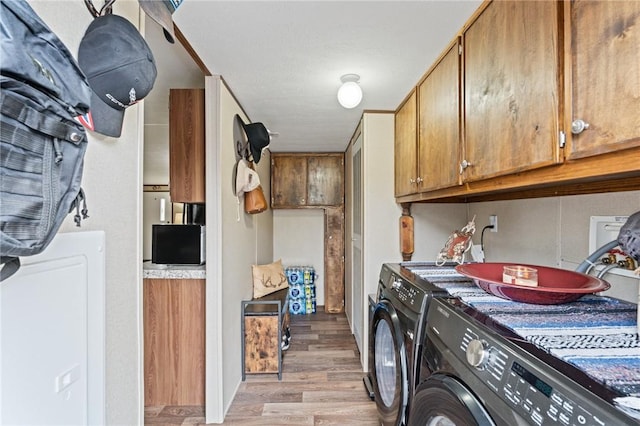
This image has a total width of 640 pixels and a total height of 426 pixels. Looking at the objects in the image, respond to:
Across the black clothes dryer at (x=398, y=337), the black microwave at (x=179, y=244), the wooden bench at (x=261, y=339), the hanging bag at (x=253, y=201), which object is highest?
the hanging bag at (x=253, y=201)

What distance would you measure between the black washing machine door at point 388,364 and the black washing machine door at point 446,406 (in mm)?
240

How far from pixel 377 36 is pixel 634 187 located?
46.3 inches

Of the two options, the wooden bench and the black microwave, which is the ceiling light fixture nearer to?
the black microwave

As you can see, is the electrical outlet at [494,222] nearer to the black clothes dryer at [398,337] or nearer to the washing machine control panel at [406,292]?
the black clothes dryer at [398,337]

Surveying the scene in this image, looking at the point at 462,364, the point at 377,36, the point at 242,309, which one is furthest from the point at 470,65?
the point at 242,309

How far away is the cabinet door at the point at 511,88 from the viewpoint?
35.4 inches

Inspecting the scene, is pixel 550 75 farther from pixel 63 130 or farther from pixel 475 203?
pixel 475 203

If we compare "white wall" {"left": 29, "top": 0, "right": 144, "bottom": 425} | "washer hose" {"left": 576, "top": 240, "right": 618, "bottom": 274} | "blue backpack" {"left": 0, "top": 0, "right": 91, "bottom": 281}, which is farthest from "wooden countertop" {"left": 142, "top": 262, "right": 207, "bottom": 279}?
"washer hose" {"left": 576, "top": 240, "right": 618, "bottom": 274}

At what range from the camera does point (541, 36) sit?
92 cm

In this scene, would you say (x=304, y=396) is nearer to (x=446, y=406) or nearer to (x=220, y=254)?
(x=220, y=254)

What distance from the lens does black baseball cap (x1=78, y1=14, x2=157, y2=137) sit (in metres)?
0.73

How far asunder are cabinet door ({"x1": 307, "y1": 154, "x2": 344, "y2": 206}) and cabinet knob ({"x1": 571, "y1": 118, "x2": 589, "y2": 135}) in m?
3.39

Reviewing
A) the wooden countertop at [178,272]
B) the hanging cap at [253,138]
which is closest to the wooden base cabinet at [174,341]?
the wooden countertop at [178,272]

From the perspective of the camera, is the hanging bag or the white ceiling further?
the hanging bag
